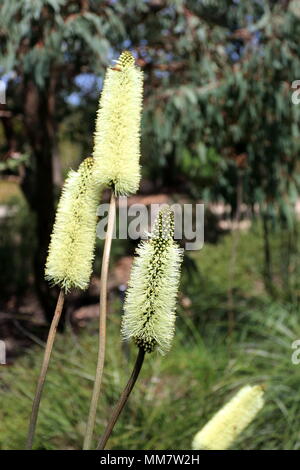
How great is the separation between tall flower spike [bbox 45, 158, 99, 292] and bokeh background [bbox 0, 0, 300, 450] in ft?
6.27

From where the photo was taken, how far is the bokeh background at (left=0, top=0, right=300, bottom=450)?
370 cm

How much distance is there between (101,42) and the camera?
4645 mm

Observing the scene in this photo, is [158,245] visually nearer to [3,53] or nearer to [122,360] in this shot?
[122,360]

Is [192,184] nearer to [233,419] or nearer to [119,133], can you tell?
[233,419]

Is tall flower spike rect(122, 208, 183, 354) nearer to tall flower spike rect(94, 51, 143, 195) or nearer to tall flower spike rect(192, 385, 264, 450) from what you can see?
tall flower spike rect(94, 51, 143, 195)

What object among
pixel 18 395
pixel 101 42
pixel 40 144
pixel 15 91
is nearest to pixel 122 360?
pixel 18 395

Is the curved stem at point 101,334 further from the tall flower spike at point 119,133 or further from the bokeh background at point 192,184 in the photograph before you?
the bokeh background at point 192,184

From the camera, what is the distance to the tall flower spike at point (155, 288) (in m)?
1.61

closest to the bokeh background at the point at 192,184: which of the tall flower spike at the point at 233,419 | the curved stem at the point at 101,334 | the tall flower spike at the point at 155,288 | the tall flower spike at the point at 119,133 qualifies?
the tall flower spike at the point at 233,419

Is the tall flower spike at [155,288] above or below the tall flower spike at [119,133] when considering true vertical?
below

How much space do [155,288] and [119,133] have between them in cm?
39

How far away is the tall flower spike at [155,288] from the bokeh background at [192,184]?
1.91 meters
